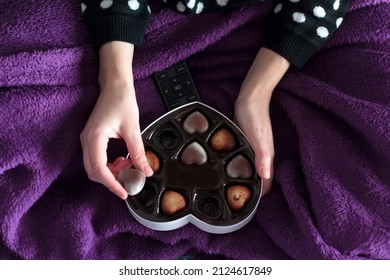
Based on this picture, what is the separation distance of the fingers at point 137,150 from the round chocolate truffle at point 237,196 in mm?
105

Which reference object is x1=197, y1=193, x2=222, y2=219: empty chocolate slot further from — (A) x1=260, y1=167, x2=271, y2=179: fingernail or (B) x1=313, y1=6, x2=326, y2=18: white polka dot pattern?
(B) x1=313, y1=6, x2=326, y2=18: white polka dot pattern

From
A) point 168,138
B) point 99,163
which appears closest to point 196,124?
point 168,138

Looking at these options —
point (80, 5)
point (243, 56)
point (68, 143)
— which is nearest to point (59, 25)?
point (80, 5)

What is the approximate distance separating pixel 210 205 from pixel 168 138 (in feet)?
0.36

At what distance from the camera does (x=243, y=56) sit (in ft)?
2.35

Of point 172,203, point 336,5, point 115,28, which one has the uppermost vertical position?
point 336,5

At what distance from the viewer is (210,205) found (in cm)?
64

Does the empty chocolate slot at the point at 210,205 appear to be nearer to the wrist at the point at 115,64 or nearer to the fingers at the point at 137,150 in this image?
the fingers at the point at 137,150

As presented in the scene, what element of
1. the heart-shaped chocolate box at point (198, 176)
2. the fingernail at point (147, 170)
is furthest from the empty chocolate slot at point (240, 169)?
the fingernail at point (147, 170)

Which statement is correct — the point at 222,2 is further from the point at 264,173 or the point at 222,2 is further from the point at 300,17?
the point at 264,173

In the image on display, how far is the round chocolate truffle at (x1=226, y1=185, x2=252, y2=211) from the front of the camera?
0.63m

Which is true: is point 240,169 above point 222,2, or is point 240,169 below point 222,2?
below
